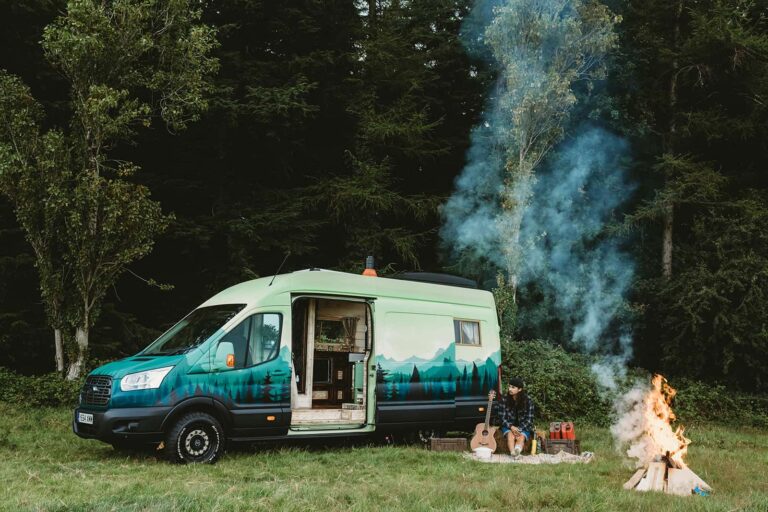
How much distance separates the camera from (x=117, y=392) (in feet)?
29.5

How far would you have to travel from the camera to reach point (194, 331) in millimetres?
9969

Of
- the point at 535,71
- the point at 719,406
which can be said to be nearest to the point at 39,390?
the point at 719,406

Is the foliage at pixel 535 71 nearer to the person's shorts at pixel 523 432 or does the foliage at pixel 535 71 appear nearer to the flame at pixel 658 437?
the person's shorts at pixel 523 432

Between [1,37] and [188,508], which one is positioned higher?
[1,37]

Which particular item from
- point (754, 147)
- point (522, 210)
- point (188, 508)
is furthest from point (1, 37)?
point (754, 147)

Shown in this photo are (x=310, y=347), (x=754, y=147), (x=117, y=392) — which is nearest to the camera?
(x=117, y=392)

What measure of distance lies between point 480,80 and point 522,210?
683 centimetres

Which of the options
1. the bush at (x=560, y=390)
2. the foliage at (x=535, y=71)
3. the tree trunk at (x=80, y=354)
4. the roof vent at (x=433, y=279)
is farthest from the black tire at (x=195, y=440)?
the foliage at (x=535, y=71)

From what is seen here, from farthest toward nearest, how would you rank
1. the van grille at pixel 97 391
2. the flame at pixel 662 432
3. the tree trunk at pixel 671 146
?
1. the tree trunk at pixel 671 146
2. the van grille at pixel 97 391
3. the flame at pixel 662 432

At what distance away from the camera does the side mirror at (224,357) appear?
947 centimetres

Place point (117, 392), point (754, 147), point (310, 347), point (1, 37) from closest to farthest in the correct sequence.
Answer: point (117, 392) → point (310, 347) → point (1, 37) → point (754, 147)

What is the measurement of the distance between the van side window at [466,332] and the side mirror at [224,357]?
147 inches

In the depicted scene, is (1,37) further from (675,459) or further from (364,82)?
(675,459)

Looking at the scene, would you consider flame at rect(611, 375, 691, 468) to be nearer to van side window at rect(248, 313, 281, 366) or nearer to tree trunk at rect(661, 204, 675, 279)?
van side window at rect(248, 313, 281, 366)
